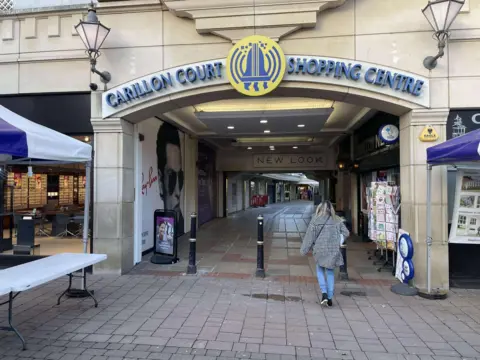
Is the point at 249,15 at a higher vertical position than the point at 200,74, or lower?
higher

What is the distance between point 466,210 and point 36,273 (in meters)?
6.25

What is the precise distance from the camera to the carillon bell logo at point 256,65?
20.3 feet

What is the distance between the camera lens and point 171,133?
416 inches

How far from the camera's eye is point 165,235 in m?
7.63

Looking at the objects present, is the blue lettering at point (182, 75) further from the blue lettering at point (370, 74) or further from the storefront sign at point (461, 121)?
the storefront sign at point (461, 121)

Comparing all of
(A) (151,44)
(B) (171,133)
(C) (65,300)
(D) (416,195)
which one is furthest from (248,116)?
(C) (65,300)

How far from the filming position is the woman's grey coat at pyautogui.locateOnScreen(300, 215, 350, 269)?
496 centimetres

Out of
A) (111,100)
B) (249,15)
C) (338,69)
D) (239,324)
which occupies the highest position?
(249,15)

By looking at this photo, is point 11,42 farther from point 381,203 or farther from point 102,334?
point 381,203

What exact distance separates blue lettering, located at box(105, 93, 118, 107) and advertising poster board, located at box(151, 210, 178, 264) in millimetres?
2466

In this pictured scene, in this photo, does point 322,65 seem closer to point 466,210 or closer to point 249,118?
point 466,210

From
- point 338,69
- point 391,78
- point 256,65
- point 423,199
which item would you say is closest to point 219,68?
point 256,65

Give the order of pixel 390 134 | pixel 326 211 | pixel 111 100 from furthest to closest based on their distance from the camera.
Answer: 1. pixel 390 134
2. pixel 111 100
3. pixel 326 211

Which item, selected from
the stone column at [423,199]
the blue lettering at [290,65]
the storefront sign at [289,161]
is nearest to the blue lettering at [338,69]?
the blue lettering at [290,65]
